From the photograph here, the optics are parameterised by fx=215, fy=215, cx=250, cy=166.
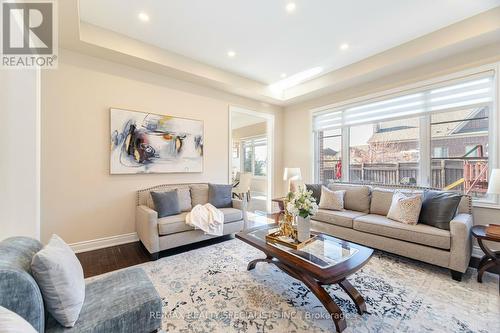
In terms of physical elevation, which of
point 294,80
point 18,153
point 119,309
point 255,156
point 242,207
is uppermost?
point 294,80

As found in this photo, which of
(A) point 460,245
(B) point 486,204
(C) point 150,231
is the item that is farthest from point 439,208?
(C) point 150,231

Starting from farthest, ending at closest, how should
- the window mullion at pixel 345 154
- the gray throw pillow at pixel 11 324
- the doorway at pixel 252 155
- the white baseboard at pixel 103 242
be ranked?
the doorway at pixel 252 155
the window mullion at pixel 345 154
the white baseboard at pixel 103 242
the gray throw pillow at pixel 11 324

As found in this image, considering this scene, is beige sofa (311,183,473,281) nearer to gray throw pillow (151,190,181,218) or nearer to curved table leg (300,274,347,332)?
curved table leg (300,274,347,332)

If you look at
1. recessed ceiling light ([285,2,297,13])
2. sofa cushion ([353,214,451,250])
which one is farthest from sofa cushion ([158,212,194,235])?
recessed ceiling light ([285,2,297,13])

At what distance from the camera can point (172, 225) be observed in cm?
297

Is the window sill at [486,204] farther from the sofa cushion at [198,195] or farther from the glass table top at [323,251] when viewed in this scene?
the sofa cushion at [198,195]

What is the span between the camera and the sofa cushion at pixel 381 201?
331cm

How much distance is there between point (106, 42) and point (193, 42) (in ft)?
3.80

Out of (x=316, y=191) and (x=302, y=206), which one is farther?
(x=316, y=191)

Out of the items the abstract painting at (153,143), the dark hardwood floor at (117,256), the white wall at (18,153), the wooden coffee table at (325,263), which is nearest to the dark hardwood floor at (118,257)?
the dark hardwood floor at (117,256)

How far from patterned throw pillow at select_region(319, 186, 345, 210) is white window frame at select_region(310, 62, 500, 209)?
952mm

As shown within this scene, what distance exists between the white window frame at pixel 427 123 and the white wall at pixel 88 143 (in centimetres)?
342

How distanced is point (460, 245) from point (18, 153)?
14.8 ft

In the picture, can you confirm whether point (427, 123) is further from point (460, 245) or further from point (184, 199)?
point (184, 199)
